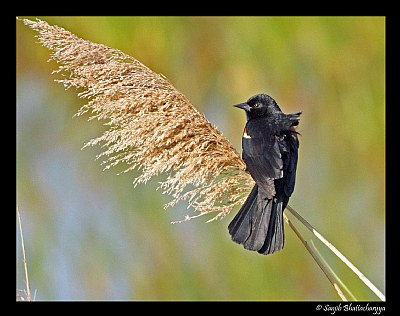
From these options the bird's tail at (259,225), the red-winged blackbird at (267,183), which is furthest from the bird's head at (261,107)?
the bird's tail at (259,225)

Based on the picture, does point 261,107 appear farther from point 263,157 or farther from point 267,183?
point 267,183

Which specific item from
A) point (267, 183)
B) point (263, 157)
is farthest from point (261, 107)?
point (267, 183)

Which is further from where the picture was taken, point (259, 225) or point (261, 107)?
point (261, 107)

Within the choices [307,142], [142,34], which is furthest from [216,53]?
[307,142]

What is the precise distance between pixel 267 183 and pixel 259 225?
15cm

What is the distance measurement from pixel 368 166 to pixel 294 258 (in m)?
0.65

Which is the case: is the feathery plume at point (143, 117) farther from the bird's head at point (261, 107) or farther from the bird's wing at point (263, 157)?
the bird's head at point (261, 107)

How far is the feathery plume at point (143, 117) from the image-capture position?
6.20 feet

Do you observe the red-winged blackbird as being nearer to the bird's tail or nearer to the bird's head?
the bird's tail

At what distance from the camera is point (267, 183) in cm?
203

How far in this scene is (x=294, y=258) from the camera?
2.89 m

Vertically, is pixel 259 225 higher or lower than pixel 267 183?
lower

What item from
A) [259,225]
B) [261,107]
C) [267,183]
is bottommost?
[259,225]

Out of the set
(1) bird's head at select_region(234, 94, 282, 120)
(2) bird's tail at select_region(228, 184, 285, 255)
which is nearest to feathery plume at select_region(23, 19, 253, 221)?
(2) bird's tail at select_region(228, 184, 285, 255)
